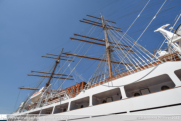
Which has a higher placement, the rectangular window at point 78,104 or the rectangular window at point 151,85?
the rectangular window at point 151,85

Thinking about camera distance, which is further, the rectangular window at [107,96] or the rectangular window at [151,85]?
the rectangular window at [107,96]

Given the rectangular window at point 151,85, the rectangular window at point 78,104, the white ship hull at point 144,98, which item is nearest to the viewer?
the white ship hull at point 144,98

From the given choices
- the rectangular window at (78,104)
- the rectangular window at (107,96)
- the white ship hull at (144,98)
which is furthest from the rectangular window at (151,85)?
the rectangular window at (78,104)

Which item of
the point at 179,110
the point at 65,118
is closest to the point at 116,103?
the point at 179,110

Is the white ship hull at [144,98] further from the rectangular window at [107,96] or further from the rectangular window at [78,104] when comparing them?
the rectangular window at [78,104]

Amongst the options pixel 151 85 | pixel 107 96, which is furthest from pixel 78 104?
pixel 151 85

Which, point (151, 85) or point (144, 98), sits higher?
point (151, 85)

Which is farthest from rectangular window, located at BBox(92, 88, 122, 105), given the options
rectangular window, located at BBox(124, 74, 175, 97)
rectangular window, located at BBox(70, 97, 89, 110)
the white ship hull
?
rectangular window, located at BBox(70, 97, 89, 110)

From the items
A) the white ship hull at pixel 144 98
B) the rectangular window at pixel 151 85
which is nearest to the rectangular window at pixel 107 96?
the white ship hull at pixel 144 98

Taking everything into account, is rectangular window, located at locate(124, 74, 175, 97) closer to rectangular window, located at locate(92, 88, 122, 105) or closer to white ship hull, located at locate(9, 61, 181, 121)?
white ship hull, located at locate(9, 61, 181, 121)

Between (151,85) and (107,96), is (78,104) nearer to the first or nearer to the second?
(107,96)

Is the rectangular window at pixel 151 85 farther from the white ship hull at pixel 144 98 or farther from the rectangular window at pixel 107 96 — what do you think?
the rectangular window at pixel 107 96

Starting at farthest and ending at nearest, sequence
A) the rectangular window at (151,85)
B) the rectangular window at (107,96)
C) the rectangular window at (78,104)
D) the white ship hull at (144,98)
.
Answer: the rectangular window at (78,104), the rectangular window at (107,96), the rectangular window at (151,85), the white ship hull at (144,98)

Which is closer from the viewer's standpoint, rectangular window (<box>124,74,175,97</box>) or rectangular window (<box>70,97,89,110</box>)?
rectangular window (<box>124,74,175,97</box>)
